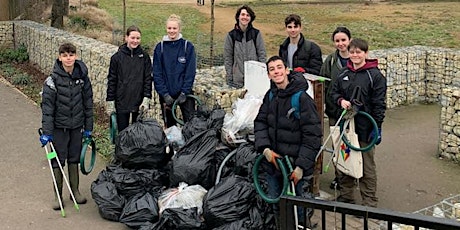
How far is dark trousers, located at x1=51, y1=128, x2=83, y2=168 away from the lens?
6199 mm

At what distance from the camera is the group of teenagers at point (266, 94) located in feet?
16.5

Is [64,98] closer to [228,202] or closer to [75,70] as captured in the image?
[75,70]

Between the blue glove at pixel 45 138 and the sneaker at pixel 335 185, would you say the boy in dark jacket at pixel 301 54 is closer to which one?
the sneaker at pixel 335 185

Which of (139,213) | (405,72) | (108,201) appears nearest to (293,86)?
(139,213)

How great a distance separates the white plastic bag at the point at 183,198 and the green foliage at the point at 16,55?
10027 mm

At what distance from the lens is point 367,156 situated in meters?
6.00

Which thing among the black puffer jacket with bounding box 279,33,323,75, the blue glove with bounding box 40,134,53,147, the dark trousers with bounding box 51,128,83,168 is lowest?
the dark trousers with bounding box 51,128,83,168

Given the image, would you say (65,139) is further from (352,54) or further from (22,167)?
(352,54)

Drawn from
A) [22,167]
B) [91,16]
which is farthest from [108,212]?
[91,16]

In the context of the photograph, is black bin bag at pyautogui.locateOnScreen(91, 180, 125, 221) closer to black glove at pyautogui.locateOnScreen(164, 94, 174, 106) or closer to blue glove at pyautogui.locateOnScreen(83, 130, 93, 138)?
blue glove at pyautogui.locateOnScreen(83, 130, 93, 138)

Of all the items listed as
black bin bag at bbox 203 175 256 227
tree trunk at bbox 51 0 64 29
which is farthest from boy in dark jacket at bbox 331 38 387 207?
tree trunk at bbox 51 0 64 29

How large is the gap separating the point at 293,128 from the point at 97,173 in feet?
10.3

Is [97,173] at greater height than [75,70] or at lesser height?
lesser

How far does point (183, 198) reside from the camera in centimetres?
573
